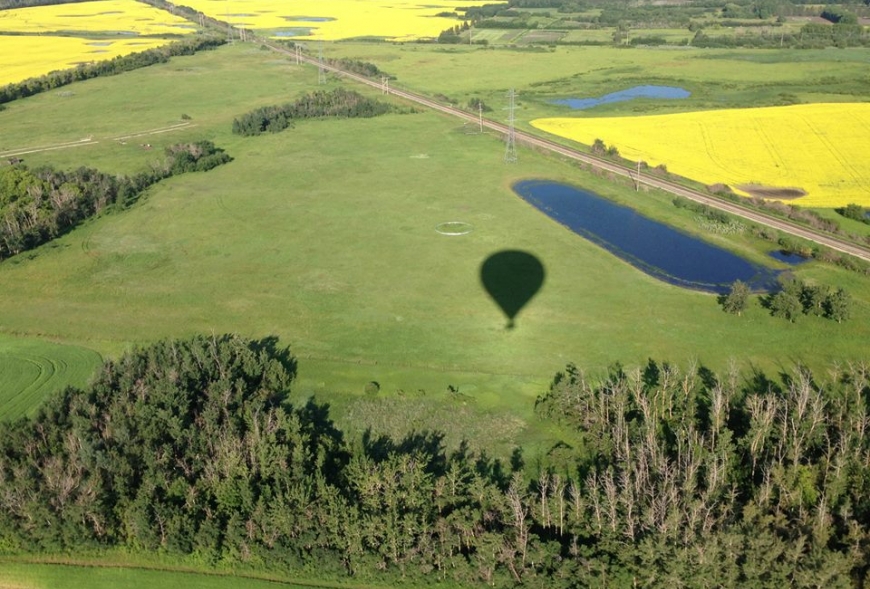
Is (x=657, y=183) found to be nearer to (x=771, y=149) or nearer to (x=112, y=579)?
(x=771, y=149)

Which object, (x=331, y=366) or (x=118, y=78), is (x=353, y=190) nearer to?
(x=331, y=366)

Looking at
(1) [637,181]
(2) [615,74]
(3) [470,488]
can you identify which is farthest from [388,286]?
(2) [615,74]

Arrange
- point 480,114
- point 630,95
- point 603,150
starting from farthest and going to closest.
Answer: point 630,95
point 480,114
point 603,150

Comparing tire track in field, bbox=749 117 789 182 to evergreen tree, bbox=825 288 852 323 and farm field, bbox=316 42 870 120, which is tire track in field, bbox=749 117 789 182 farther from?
evergreen tree, bbox=825 288 852 323

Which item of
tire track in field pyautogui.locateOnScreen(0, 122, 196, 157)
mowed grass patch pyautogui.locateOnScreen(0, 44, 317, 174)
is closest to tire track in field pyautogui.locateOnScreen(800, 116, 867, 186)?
mowed grass patch pyautogui.locateOnScreen(0, 44, 317, 174)

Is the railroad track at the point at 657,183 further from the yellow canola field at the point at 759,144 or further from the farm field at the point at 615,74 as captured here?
the farm field at the point at 615,74

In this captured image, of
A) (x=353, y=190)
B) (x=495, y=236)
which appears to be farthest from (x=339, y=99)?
(x=495, y=236)

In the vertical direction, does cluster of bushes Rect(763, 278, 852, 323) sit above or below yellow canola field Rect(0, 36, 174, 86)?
below
